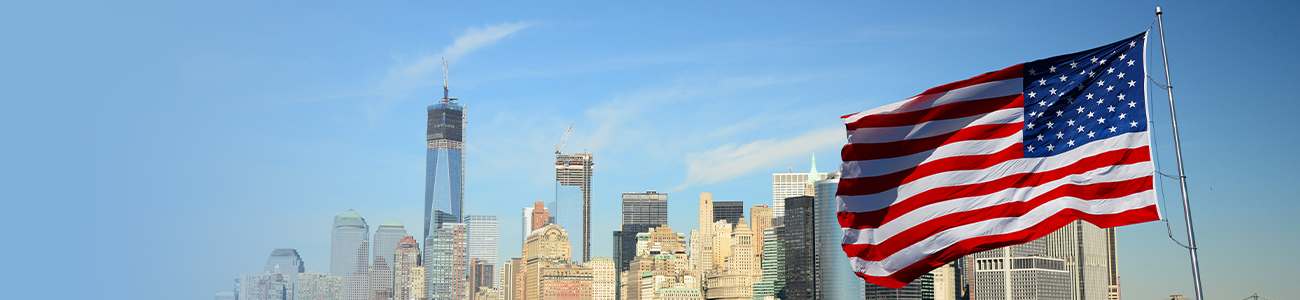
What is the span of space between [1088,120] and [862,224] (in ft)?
10.5

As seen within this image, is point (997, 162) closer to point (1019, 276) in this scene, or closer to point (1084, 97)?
point (1084, 97)

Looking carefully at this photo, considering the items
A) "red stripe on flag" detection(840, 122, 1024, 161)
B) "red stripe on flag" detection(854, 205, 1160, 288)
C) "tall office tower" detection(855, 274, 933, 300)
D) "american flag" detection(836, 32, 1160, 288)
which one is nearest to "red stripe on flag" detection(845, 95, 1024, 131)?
"american flag" detection(836, 32, 1160, 288)

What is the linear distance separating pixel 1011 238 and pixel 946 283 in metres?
181

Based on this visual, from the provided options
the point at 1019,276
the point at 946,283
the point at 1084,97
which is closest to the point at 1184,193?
the point at 1084,97

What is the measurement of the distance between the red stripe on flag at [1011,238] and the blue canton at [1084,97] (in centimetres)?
83

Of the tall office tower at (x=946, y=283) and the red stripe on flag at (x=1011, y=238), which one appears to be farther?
the tall office tower at (x=946, y=283)

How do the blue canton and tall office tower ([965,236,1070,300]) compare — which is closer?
the blue canton

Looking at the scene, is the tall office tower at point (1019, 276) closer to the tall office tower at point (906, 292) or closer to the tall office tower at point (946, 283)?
the tall office tower at point (946, 283)

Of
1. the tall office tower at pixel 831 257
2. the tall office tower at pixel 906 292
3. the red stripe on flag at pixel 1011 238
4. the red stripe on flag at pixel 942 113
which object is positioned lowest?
the red stripe on flag at pixel 1011 238

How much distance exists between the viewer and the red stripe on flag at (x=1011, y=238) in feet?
46.9

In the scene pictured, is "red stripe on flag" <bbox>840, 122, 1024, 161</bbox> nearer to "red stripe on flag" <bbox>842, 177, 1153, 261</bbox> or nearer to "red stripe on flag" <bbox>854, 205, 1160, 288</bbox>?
"red stripe on flag" <bbox>842, 177, 1153, 261</bbox>

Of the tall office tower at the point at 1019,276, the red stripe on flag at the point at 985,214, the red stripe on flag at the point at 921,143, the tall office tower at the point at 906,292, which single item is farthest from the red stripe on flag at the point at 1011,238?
the tall office tower at the point at 1019,276

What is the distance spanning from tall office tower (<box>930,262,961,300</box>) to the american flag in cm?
17385

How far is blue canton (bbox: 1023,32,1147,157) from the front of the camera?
47.5 ft
